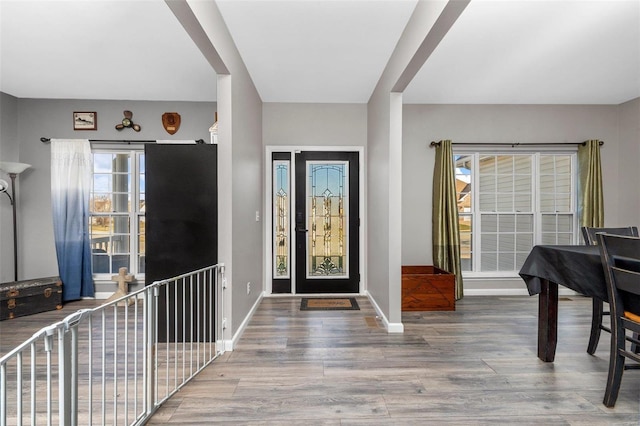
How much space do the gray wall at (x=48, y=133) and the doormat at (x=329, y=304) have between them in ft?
8.44

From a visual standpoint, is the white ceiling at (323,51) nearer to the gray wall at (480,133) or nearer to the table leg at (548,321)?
the gray wall at (480,133)

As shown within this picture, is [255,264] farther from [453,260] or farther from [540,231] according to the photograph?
[540,231]

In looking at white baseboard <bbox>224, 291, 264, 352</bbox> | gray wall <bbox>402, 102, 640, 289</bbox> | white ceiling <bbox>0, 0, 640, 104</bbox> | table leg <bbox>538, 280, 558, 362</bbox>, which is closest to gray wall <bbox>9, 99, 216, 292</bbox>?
white ceiling <bbox>0, 0, 640, 104</bbox>

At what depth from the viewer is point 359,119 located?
4.19 metres

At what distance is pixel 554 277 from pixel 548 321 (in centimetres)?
40

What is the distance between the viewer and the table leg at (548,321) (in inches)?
91.7

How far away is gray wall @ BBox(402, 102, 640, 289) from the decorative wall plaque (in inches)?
121

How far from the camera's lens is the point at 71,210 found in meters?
3.90

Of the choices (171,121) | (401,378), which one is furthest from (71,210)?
(401,378)

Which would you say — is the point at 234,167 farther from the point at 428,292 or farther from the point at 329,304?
the point at 428,292

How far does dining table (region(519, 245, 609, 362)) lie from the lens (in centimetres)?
199

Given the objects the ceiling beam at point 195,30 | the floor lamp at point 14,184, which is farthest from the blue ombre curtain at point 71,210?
the ceiling beam at point 195,30

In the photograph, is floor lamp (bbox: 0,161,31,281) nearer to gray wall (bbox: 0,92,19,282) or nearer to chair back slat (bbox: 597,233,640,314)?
gray wall (bbox: 0,92,19,282)

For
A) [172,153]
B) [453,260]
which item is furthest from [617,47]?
[172,153]
